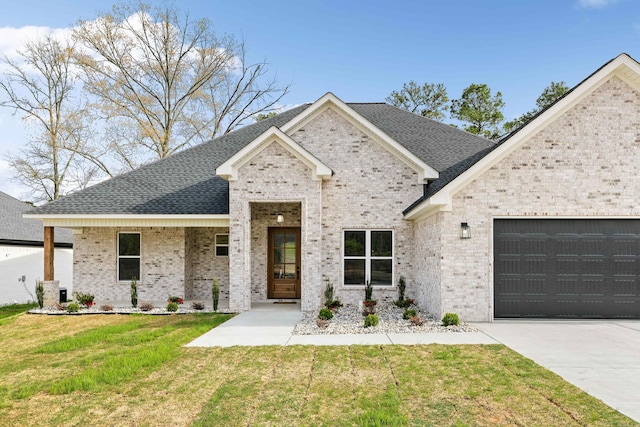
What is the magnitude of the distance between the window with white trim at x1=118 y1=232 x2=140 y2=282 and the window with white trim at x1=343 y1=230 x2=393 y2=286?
698 cm

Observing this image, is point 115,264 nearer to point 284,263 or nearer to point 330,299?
point 284,263

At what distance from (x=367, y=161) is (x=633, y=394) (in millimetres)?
9344

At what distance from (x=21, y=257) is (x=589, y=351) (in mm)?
18957

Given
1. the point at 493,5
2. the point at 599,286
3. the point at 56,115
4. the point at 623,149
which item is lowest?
the point at 599,286

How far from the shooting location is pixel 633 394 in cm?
551

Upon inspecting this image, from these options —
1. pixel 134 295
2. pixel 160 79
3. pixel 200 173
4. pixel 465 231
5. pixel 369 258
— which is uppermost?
pixel 160 79

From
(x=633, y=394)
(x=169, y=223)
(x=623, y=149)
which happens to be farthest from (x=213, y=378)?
(x=623, y=149)

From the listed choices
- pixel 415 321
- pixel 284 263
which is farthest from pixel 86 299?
pixel 415 321

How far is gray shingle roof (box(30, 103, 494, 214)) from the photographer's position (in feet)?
45.6

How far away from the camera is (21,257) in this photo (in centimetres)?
1728

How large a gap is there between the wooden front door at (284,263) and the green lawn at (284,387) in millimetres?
5931

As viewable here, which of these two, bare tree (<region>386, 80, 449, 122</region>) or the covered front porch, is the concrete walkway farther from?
bare tree (<region>386, 80, 449, 122</region>)

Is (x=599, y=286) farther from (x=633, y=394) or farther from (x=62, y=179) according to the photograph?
(x=62, y=179)

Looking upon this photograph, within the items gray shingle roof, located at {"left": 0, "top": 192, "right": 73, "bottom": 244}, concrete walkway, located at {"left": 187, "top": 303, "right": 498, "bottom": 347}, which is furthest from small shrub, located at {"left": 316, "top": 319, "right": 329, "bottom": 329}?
gray shingle roof, located at {"left": 0, "top": 192, "right": 73, "bottom": 244}
